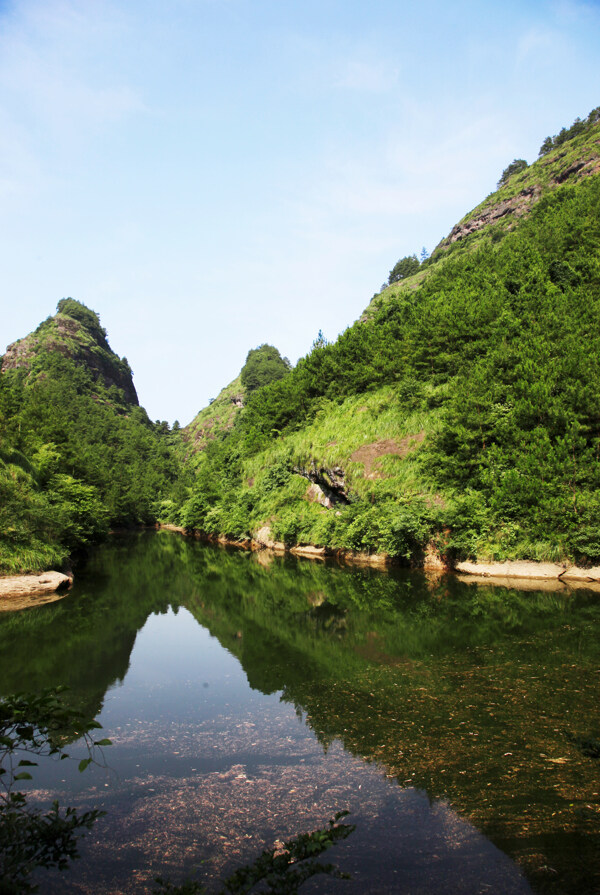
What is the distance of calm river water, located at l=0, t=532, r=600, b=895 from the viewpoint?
6.50m

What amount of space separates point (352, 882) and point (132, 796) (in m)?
4.20

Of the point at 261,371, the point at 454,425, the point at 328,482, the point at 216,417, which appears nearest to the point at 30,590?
the point at 328,482

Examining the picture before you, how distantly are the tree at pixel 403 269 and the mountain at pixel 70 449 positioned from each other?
235ft

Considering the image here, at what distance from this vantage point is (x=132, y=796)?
841cm

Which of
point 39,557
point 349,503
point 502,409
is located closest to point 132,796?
point 39,557

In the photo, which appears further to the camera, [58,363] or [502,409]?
[58,363]

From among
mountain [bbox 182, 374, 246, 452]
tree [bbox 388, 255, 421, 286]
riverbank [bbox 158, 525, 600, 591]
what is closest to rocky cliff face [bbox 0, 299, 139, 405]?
mountain [bbox 182, 374, 246, 452]

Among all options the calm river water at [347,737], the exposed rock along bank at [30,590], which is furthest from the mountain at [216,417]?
the calm river water at [347,737]

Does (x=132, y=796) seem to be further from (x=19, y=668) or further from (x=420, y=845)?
(x=19, y=668)

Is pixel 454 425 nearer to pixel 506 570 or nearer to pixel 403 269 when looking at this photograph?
pixel 506 570

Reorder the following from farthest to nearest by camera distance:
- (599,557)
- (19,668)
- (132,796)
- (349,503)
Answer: (349,503) < (599,557) < (19,668) < (132,796)

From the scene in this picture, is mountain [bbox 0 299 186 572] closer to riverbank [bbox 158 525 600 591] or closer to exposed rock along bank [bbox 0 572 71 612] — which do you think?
exposed rock along bank [bbox 0 572 71 612]

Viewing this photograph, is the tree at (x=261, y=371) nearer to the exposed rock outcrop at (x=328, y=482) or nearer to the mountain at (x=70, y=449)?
the mountain at (x=70, y=449)

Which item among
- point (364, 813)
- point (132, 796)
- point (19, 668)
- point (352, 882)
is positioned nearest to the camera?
point (352, 882)
